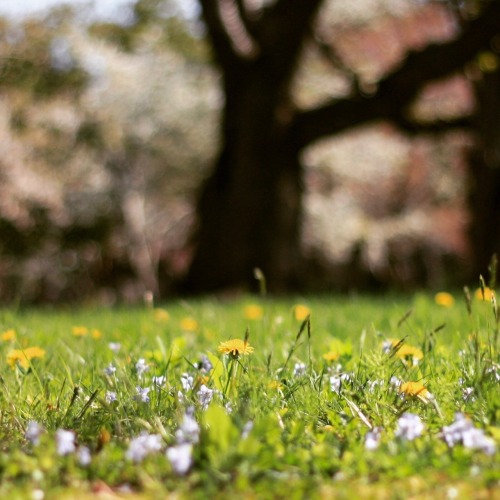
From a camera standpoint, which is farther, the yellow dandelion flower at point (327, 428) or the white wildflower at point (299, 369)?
the white wildflower at point (299, 369)

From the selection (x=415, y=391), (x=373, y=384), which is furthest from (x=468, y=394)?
(x=373, y=384)

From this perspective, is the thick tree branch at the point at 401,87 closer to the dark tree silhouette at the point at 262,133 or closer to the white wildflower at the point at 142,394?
the dark tree silhouette at the point at 262,133

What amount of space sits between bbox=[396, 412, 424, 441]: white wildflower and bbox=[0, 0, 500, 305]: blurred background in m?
7.53

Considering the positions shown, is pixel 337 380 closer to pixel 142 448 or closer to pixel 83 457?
pixel 142 448

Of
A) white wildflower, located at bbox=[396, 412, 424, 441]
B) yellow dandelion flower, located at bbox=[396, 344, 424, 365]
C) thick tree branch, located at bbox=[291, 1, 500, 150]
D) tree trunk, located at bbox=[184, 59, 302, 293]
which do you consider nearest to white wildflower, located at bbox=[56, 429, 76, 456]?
white wildflower, located at bbox=[396, 412, 424, 441]

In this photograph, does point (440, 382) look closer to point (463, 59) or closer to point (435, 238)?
point (463, 59)

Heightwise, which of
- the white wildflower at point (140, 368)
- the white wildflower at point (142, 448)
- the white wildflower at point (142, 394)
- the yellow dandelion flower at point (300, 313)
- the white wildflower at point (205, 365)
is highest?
the white wildflower at point (142, 448)

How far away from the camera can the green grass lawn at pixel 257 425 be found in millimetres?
1812

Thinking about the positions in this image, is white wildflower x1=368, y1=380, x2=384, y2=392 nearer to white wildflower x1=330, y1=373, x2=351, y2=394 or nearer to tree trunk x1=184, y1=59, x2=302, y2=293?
white wildflower x1=330, y1=373, x2=351, y2=394

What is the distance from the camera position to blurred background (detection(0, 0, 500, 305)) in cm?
1006

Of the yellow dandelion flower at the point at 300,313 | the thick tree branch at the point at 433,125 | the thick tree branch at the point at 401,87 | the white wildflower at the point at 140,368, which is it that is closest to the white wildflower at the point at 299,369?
the white wildflower at the point at 140,368

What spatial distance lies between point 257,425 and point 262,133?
854 cm

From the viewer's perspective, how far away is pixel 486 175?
34.1ft

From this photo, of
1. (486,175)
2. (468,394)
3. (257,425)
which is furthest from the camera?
(486,175)
